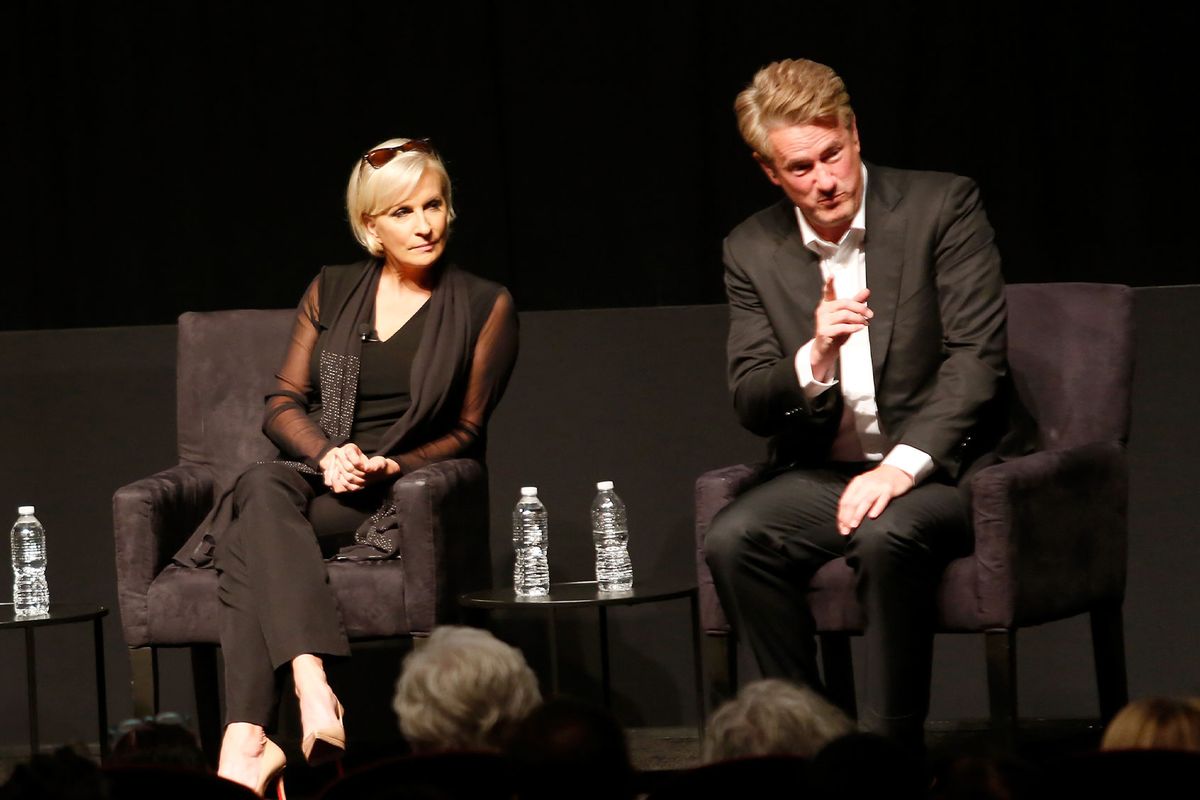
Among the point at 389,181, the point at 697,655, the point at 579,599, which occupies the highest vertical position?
the point at 389,181

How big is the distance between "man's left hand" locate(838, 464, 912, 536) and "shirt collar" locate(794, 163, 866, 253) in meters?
0.48

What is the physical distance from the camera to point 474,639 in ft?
7.63

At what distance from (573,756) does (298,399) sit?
214 cm

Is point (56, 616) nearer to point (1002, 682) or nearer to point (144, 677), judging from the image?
point (144, 677)

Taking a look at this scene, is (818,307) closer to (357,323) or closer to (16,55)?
(357,323)

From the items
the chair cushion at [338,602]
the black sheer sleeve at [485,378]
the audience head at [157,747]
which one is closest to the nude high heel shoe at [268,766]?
the chair cushion at [338,602]

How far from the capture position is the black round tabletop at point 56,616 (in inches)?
137

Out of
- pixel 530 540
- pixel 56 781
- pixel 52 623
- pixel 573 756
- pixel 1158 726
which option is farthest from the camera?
pixel 530 540

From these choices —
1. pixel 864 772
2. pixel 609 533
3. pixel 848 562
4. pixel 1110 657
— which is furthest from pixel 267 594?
pixel 864 772

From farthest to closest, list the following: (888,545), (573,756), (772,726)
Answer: (888,545) < (772,726) < (573,756)

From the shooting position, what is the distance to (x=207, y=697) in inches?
149

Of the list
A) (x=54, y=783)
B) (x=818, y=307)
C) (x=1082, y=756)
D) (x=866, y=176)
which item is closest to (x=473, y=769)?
(x=54, y=783)

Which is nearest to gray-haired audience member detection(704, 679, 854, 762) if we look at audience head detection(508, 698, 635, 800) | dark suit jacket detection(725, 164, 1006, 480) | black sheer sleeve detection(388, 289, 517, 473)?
audience head detection(508, 698, 635, 800)

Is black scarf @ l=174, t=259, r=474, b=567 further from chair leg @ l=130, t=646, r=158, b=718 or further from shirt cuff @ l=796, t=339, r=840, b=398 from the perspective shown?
shirt cuff @ l=796, t=339, r=840, b=398
